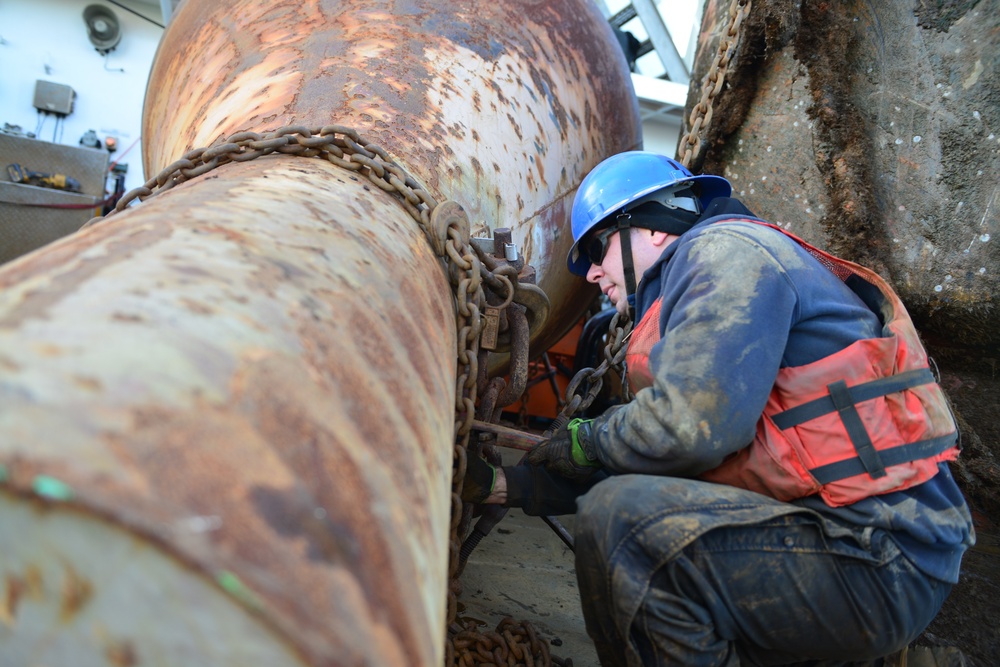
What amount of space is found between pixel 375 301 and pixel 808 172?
2.67 m

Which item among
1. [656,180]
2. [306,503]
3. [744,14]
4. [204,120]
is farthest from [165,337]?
[744,14]

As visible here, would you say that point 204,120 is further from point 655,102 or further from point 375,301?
point 655,102

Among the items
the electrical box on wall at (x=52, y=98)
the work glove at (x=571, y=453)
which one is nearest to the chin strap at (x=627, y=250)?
the work glove at (x=571, y=453)

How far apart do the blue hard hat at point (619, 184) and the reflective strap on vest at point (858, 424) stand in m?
0.91

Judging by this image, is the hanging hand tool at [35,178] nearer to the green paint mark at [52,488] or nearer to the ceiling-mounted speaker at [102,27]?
the ceiling-mounted speaker at [102,27]

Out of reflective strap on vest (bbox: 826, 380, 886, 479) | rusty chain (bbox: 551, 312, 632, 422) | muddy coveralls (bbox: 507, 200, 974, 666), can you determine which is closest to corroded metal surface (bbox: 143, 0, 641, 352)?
rusty chain (bbox: 551, 312, 632, 422)

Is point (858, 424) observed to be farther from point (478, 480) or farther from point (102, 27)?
point (102, 27)

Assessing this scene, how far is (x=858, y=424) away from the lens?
184 cm

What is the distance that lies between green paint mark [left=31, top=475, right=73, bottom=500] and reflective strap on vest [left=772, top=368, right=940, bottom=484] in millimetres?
1666

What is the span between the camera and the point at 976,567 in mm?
2945

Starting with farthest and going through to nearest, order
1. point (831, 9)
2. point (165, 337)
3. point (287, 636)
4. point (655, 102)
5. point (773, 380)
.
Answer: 1. point (655, 102)
2. point (831, 9)
3. point (773, 380)
4. point (165, 337)
5. point (287, 636)

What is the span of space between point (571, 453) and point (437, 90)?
117cm

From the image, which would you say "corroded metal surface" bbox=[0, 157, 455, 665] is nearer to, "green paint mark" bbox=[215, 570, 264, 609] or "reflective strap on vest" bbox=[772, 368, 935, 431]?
"green paint mark" bbox=[215, 570, 264, 609]

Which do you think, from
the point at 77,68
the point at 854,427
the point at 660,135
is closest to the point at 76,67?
the point at 77,68
